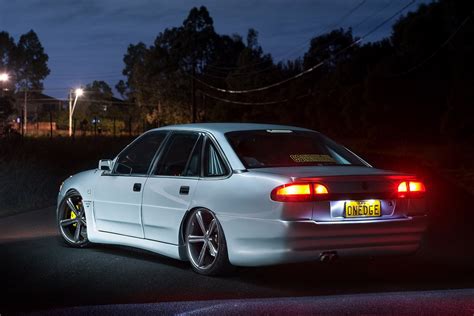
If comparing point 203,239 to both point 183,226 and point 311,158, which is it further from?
point 311,158

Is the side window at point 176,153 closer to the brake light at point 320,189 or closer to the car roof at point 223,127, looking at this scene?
the car roof at point 223,127

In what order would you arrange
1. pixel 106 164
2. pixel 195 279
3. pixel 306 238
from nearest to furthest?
pixel 306 238, pixel 195 279, pixel 106 164

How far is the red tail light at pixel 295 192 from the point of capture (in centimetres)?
723

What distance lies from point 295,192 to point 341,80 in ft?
208

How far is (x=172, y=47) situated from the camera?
10638cm

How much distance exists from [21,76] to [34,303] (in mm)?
126912

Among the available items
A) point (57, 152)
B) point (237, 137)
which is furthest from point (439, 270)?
point (57, 152)

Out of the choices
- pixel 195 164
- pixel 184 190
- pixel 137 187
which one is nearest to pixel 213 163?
pixel 195 164

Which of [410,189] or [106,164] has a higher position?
[106,164]

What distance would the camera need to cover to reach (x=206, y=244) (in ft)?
26.0

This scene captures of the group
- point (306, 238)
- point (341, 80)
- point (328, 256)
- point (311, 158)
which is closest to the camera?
point (306, 238)

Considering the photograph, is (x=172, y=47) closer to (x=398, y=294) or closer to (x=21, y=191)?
(x=21, y=191)

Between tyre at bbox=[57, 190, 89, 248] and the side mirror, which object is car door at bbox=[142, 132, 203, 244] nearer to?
the side mirror

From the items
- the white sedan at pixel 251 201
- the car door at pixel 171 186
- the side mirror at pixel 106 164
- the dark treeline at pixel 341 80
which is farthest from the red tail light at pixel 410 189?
the dark treeline at pixel 341 80
